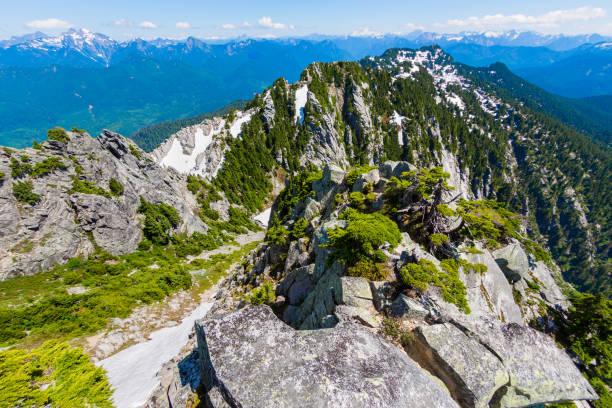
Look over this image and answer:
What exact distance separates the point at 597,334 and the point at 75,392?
22.7m

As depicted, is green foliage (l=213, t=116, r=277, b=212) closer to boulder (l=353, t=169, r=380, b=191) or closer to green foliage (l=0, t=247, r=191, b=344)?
green foliage (l=0, t=247, r=191, b=344)

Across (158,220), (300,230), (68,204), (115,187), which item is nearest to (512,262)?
(300,230)

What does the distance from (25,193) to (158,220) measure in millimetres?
15738

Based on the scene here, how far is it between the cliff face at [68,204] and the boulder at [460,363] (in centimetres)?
3845

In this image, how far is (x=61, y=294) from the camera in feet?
76.2

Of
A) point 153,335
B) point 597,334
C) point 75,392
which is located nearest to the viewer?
point 75,392

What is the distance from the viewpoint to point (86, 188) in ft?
117

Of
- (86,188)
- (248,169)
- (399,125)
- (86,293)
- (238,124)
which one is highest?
(238,124)

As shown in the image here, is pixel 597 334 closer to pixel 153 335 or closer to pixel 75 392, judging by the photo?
pixel 75 392

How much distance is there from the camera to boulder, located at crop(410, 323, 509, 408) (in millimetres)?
7996

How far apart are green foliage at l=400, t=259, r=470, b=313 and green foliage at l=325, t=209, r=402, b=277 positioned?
5.35ft

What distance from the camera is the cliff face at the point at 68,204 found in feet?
91.5

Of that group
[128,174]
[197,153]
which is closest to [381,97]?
[197,153]

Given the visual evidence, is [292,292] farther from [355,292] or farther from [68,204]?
[68,204]
